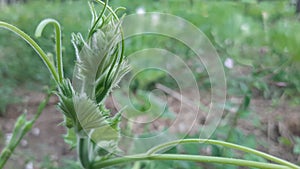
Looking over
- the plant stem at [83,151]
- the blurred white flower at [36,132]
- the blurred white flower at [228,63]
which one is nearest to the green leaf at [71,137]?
the plant stem at [83,151]

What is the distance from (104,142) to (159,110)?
1.32 ft

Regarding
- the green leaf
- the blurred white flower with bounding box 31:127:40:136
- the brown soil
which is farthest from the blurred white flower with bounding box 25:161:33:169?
the green leaf

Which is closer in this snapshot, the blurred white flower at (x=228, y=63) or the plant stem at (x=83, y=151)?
the plant stem at (x=83, y=151)

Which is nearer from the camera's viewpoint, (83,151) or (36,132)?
(83,151)

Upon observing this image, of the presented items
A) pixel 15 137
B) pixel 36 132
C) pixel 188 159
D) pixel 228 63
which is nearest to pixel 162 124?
pixel 228 63

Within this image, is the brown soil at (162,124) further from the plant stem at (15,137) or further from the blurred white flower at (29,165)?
the plant stem at (15,137)

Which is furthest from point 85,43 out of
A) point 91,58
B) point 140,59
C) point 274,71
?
point 140,59

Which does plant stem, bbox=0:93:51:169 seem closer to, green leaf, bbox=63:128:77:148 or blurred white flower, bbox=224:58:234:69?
green leaf, bbox=63:128:77:148

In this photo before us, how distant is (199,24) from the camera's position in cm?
181

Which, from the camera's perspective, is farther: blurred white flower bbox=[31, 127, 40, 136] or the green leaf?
blurred white flower bbox=[31, 127, 40, 136]

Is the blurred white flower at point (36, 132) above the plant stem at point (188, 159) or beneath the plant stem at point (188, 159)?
beneath

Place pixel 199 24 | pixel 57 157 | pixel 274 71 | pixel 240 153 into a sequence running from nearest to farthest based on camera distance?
1. pixel 240 153
2. pixel 57 157
3. pixel 274 71
4. pixel 199 24

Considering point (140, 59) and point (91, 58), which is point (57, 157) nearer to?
point (140, 59)

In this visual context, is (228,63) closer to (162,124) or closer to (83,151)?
(162,124)
